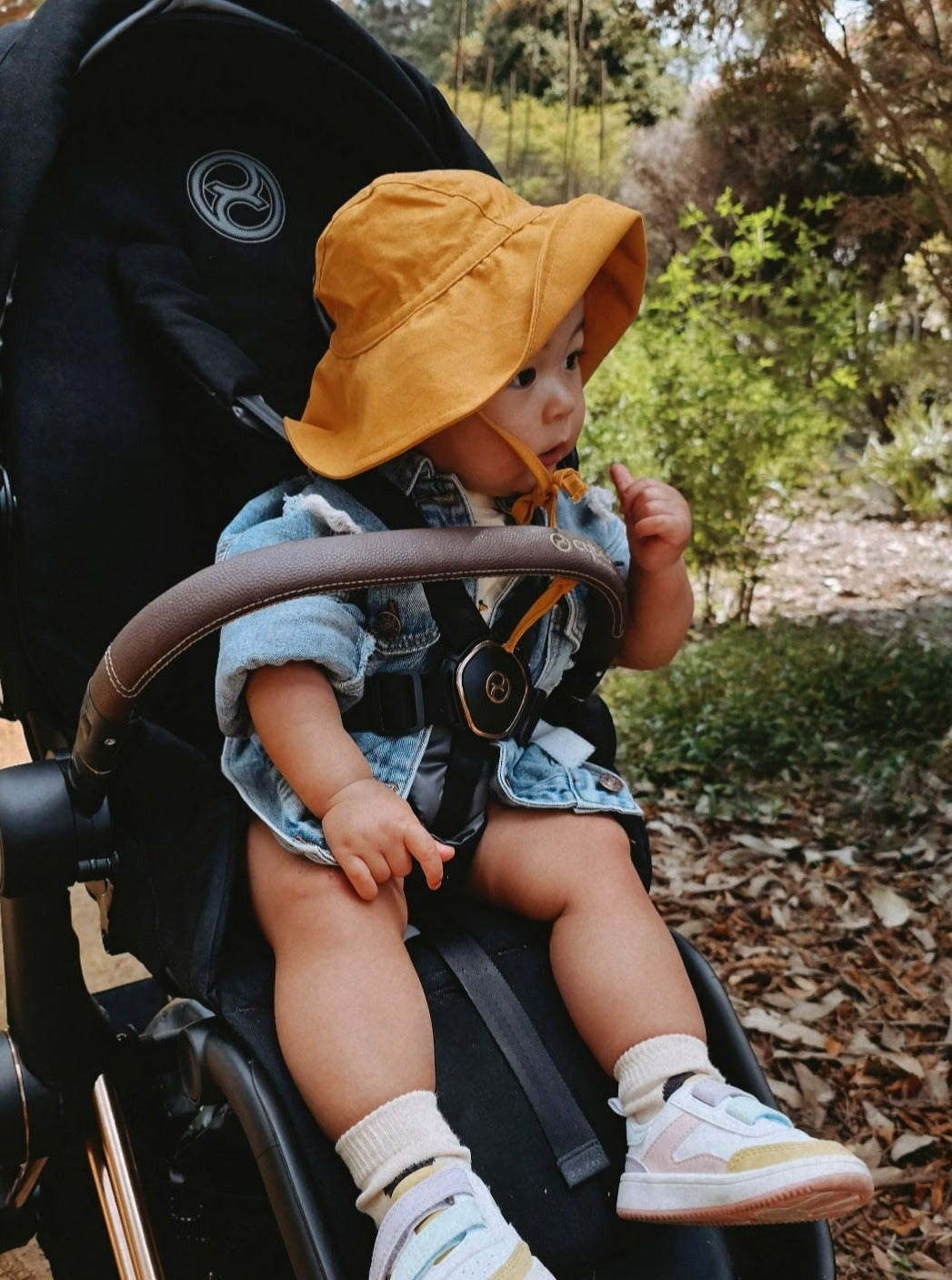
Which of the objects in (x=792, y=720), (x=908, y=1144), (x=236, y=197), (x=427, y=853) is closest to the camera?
(x=427, y=853)

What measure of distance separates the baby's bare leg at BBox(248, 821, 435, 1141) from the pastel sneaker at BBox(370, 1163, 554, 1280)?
87mm

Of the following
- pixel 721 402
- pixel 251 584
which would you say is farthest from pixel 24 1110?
pixel 721 402

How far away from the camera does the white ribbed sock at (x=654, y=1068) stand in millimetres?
1130

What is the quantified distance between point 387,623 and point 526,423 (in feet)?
0.90

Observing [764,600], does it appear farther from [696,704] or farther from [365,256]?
[365,256]

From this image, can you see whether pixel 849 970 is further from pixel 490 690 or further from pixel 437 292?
pixel 437 292

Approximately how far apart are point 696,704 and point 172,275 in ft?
8.32

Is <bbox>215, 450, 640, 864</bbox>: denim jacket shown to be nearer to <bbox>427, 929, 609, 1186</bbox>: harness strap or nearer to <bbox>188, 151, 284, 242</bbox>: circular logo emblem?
<bbox>427, 929, 609, 1186</bbox>: harness strap

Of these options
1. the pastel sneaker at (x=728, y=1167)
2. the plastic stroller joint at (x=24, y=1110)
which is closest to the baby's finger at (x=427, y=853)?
the pastel sneaker at (x=728, y=1167)

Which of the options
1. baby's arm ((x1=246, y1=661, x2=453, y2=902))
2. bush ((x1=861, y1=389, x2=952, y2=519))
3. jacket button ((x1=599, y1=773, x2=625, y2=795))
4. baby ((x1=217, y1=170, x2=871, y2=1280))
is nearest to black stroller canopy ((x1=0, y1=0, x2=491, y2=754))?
baby ((x1=217, y1=170, x2=871, y2=1280))

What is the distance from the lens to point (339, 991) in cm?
110

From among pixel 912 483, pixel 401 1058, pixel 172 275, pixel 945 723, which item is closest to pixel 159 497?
pixel 172 275

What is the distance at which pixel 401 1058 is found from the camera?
1.08 metres

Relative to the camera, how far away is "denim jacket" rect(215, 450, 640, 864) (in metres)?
1.19
